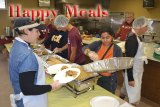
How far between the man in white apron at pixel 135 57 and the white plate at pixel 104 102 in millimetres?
725

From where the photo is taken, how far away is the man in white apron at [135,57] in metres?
2.05

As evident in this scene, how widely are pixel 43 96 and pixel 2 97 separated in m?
2.09

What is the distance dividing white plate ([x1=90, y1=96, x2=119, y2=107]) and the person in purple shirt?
1.10 metres

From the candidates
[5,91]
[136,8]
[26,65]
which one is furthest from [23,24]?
[136,8]

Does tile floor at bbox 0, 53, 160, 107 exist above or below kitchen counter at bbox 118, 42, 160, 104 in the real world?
below

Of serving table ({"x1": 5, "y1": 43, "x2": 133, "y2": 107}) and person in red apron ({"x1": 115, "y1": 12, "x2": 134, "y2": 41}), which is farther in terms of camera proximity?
person in red apron ({"x1": 115, "y1": 12, "x2": 134, "y2": 41})

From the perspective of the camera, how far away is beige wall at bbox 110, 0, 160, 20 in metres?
5.61

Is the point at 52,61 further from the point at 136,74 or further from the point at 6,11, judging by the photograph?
the point at 6,11

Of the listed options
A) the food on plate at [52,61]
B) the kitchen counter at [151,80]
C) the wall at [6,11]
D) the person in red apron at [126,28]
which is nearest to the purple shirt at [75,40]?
the food on plate at [52,61]

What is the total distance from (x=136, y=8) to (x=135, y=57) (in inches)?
175

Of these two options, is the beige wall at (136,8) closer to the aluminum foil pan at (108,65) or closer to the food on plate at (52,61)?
the food on plate at (52,61)

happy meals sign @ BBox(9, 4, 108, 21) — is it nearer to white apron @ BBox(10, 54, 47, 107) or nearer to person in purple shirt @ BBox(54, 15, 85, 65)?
person in purple shirt @ BBox(54, 15, 85, 65)

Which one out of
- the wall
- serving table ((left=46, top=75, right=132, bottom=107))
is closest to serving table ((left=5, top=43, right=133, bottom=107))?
serving table ((left=46, top=75, right=132, bottom=107))

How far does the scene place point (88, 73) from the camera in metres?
1.60
